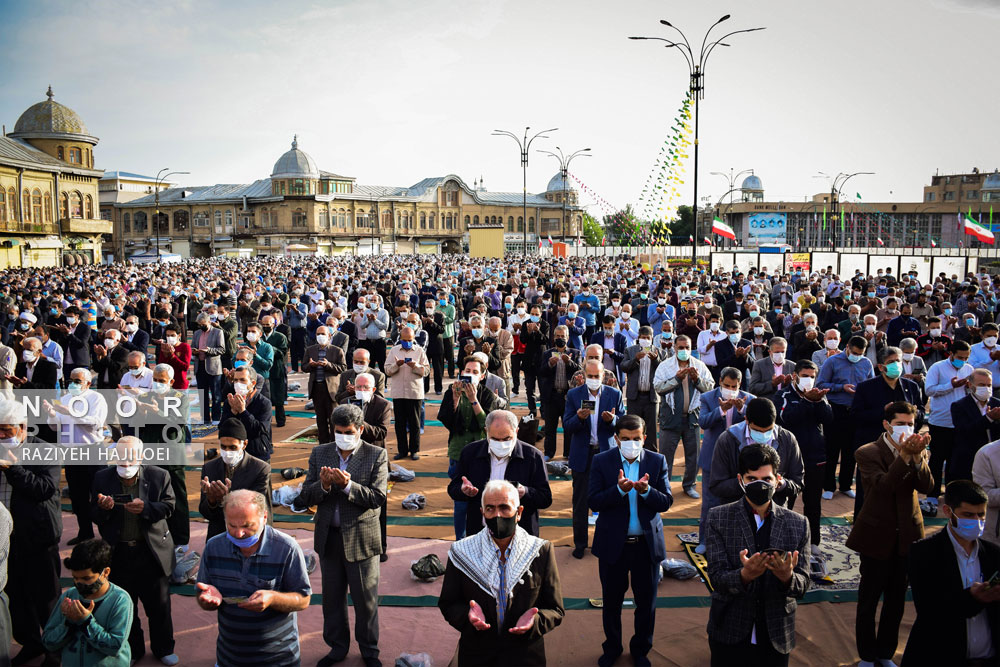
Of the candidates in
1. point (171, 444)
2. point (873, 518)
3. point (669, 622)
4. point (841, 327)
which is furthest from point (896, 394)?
point (171, 444)

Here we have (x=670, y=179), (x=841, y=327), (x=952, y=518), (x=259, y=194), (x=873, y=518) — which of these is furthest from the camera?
(x=259, y=194)

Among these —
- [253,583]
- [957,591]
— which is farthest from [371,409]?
[957,591]

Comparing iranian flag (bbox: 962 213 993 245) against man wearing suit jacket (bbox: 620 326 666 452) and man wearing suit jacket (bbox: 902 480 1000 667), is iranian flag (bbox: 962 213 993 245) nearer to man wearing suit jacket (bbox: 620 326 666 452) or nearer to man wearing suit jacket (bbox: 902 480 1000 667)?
man wearing suit jacket (bbox: 620 326 666 452)

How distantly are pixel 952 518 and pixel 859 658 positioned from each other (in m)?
1.84

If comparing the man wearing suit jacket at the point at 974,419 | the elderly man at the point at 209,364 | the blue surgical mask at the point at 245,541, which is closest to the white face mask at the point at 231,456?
the blue surgical mask at the point at 245,541

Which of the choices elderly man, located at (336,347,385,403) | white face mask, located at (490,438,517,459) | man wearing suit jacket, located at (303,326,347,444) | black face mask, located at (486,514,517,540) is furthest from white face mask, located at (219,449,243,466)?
man wearing suit jacket, located at (303,326,347,444)

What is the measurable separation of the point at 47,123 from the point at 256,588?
83274mm

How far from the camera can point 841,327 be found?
13.2 m

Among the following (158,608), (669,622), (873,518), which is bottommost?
(669,622)

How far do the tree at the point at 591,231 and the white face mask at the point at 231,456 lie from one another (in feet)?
305

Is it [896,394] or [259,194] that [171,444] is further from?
[259,194]

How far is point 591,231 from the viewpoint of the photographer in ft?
337

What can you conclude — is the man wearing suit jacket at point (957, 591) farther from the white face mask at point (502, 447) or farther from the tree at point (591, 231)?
the tree at point (591, 231)

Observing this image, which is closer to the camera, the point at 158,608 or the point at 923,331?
the point at 158,608
